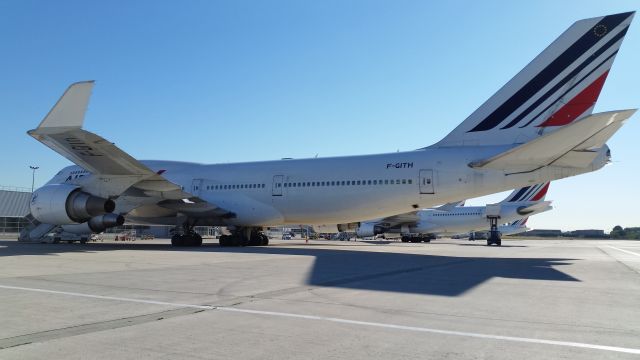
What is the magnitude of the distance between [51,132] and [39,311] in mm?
12795

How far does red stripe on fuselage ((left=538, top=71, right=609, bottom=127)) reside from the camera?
50.9ft

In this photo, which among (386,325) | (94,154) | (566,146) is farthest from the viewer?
(94,154)

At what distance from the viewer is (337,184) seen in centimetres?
1980

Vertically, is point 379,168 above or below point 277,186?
above

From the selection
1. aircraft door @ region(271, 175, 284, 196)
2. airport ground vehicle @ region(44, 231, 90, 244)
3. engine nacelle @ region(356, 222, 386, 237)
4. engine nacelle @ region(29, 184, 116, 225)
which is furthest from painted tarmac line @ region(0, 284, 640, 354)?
engine nacelle @ region(356, 222, 386, 237)

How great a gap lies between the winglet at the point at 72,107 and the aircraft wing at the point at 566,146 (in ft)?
43.6

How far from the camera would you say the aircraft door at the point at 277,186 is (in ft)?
70.3

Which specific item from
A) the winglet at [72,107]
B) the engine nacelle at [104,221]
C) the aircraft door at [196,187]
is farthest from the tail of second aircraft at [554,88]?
the engine nacelle at [104,221]

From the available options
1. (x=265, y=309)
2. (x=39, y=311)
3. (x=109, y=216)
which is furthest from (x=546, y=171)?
(x=109, y=216)

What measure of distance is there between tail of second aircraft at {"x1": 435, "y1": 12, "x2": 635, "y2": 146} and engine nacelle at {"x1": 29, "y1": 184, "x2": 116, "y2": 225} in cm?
1398

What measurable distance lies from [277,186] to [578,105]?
40.1 ft

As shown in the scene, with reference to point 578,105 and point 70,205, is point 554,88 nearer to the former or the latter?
point 578,105

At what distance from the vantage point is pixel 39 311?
5465 millimetres

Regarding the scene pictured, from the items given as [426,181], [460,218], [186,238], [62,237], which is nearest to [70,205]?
[186,238]
